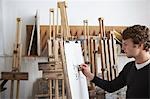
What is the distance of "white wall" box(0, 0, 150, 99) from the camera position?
3.16 metres

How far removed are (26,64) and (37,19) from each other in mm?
599

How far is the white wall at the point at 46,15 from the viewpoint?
3.16m

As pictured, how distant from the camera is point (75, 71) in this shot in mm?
2027

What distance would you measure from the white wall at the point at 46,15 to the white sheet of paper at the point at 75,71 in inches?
42.8

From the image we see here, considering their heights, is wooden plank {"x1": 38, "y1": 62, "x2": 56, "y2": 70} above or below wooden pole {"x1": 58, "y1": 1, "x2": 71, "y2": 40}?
below

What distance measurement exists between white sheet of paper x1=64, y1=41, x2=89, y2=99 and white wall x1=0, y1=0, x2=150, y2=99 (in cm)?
109

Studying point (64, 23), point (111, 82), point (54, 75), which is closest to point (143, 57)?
point (111, 82)

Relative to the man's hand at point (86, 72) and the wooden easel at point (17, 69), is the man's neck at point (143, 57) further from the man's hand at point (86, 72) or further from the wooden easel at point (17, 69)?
the wooden easel at point (17, 69)

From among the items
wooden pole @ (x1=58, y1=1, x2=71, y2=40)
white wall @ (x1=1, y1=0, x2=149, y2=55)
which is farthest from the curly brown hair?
white wall @ (x1=1, y1=0, x2=149, y2=55)

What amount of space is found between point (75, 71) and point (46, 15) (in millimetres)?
1401

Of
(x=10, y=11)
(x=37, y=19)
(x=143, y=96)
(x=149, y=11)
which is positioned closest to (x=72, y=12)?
(x=37, y=19)

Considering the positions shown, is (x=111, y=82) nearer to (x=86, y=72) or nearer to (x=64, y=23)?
(x=86, y=72)

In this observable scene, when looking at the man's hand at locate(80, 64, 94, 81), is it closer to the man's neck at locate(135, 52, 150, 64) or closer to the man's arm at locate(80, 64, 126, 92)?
the man's arm at locate(80, 64, 126, 92)

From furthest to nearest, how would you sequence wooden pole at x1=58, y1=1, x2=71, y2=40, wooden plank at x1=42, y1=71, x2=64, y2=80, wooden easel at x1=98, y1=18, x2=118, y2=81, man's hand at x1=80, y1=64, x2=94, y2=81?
1. wooden easel at x1=98, y1=18, x2=118, y2=81
2. wooden plank at x1=42, y1=71, x2=64, y2=80
3. wooden pole at x1=58, y1=1, x2=71, y2=40
4. man's hand at x1=80, y1=64, x2=94, y2=81
